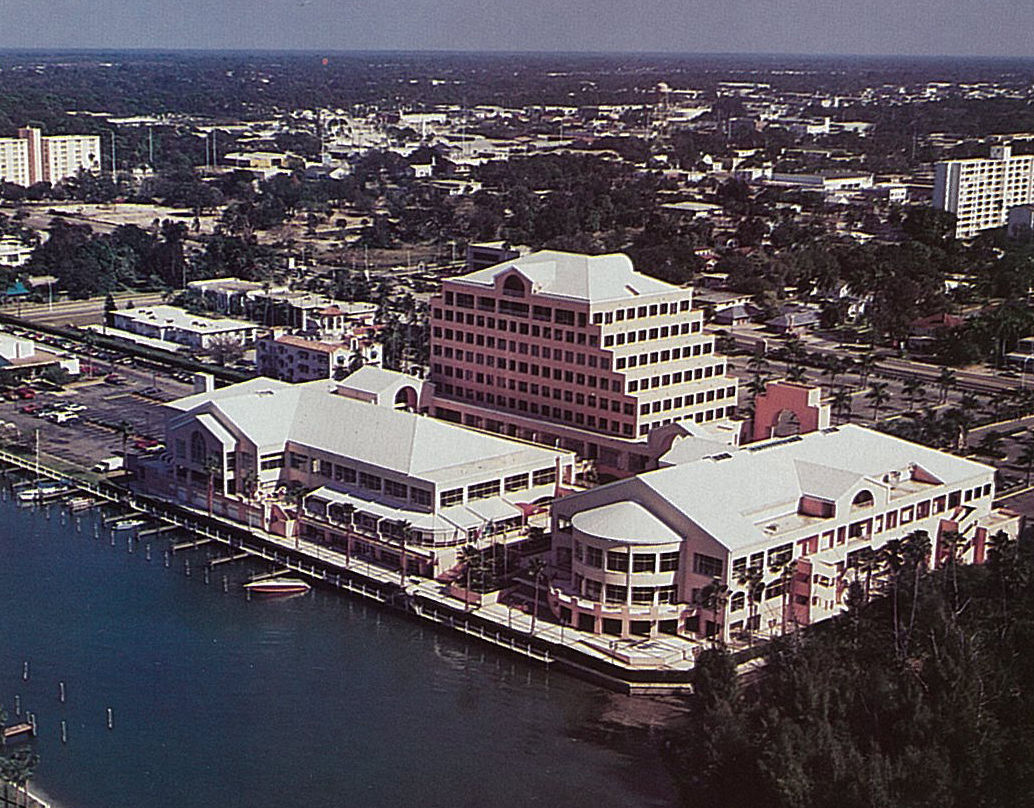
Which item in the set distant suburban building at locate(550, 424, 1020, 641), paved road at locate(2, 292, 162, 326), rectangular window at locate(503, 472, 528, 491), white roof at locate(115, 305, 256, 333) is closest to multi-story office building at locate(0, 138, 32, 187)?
paved road at locate(2, 292, 162, 326)

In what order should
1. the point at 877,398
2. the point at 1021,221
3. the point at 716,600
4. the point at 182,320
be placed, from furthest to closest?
the point at 1021,221 < the point at 182,320 < the point at 877,398 < the point at 716,600

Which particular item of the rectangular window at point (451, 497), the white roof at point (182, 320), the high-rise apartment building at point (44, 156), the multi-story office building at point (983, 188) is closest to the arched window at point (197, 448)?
the rectangular window at point (451, 497)

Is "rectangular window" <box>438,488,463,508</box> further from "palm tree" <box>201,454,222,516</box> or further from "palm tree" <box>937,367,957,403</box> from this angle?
"palm tree" <box>937,367,957,403</box>

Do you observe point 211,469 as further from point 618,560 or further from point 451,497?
point 618,560

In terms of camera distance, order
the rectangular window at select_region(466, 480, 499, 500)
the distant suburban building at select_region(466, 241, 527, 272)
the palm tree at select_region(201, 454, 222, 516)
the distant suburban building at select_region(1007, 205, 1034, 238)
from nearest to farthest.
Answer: the rectangular window at select_region(466, 480, 499, 500), the palm tree at select_region(201, 454, 222, 516), the distant suburban building at select_region(466, 241, 527, 272), the distant suburban building at select_region(1007, 205, 1034, 238)

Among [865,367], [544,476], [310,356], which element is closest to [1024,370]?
[865,367]

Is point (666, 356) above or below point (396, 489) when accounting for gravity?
above

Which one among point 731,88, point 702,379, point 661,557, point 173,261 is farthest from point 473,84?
point 661,557
